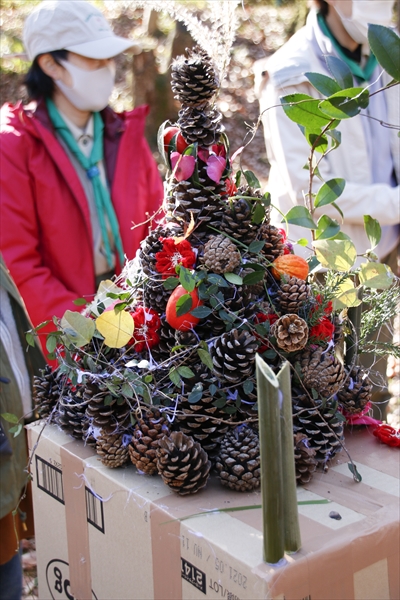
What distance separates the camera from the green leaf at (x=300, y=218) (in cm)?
107

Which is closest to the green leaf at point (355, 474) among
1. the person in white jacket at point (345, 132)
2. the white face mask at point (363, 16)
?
the person in white jacket at point (345, 132)

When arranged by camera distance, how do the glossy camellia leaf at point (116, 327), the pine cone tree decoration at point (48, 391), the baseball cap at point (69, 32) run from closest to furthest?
the glossy camellia leaf at point (116, 327)
the pine cone tree decoration at point (48, 391)
the baseball cap at point (69, 32)

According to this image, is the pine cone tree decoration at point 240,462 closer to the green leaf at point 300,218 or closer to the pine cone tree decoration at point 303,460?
the pine cone tree decoration at point 303,460

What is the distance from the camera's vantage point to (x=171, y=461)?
3.03 feet

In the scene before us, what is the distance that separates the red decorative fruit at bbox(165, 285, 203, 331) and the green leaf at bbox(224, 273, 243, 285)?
0.06 meters

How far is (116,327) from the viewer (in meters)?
1.03

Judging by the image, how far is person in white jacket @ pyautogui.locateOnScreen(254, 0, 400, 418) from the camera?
1.99 meters

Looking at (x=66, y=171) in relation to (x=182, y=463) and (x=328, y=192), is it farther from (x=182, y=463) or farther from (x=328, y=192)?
(x=182, y=463)

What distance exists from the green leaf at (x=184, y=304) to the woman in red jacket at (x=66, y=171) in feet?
3.96

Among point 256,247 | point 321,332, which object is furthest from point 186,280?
point 321,332

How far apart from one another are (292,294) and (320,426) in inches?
8.5

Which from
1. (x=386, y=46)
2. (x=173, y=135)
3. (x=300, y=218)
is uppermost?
(x=386, y=46)

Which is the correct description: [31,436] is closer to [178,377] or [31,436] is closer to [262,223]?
[178,377]

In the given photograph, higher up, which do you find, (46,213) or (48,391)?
(46,213)
